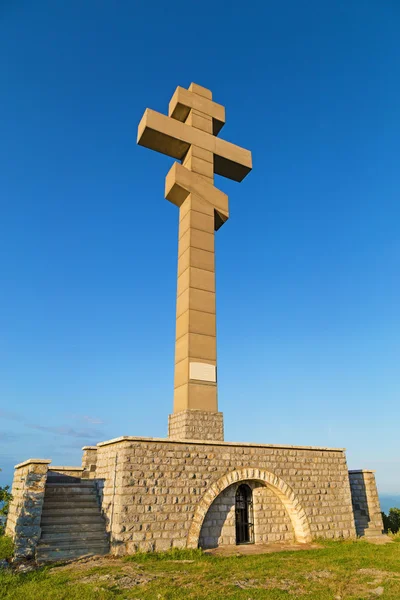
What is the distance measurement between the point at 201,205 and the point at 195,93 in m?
5.37

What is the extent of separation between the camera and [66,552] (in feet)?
32.3

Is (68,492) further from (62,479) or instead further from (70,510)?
(62,479)

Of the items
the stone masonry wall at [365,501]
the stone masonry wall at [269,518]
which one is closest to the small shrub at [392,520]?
the stone masonry wall at [365,501]

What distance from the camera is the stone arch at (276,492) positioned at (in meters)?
11.8

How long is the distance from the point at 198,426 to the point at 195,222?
7619 millimetres

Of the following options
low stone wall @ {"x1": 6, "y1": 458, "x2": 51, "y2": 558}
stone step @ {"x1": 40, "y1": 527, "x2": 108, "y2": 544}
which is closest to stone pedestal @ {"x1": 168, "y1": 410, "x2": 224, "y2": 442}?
stone step @ {"x1": 40, "y1": 527, "x2": 108, "y2": 544}

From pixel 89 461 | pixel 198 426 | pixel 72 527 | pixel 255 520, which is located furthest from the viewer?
pixel 89 461

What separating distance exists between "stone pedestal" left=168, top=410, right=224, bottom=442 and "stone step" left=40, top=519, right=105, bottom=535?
332 centimetres

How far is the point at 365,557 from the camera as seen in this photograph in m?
10.8

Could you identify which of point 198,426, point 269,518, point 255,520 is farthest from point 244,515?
point 198,426

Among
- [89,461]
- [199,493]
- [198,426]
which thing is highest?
[198,426]

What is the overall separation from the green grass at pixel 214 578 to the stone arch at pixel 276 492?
5.42ft

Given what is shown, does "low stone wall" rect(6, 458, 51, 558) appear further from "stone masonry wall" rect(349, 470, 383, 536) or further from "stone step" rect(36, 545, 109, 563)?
"stone masonry wall" rect(349, 470, 383, 536)

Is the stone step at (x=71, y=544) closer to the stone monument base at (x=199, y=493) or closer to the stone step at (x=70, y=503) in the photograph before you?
the stone monument base at (x=199, y=493)
